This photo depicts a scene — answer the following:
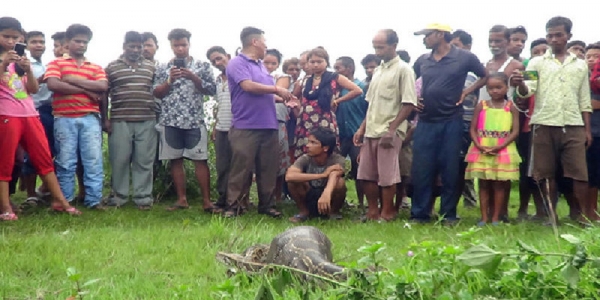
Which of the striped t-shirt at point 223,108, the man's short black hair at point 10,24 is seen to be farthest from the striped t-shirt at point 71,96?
the striped t-shirt at point 223,108

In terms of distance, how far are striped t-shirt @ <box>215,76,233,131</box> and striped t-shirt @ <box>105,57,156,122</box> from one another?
0.87 meters

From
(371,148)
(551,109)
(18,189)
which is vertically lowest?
(18,189)

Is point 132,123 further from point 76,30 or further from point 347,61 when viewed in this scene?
point 347,61

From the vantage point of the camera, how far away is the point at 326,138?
746 centimetres

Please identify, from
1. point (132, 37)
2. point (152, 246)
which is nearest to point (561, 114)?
point (152, 246)

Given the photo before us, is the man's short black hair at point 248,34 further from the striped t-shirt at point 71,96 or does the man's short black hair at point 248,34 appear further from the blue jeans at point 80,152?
the blue jeans at point 80,152

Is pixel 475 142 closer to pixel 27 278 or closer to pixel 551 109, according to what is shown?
pixel 551 109

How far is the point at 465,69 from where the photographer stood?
22.9 feet

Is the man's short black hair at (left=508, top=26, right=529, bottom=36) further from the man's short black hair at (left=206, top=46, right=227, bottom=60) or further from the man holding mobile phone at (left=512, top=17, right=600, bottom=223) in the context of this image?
the man's short black hair at (left=206, top=46, right=227, bottom=60)

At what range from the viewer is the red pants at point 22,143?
671cm

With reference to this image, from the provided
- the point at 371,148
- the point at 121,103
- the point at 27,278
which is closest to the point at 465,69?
the point at 371,148

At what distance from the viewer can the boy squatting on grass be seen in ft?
24.3

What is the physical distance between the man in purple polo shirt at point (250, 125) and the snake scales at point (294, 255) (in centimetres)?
288

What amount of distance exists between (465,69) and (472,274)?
4.43 metres
